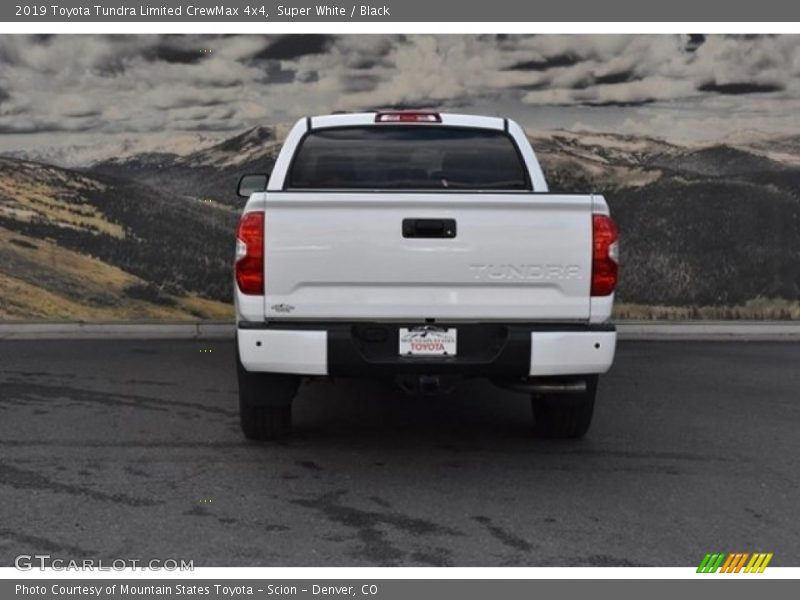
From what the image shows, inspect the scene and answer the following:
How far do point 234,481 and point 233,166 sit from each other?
602 centimetres

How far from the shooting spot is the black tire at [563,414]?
5.79m

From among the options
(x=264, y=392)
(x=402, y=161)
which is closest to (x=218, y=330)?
(x=402, y=161)

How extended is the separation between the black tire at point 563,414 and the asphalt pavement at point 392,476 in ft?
0.38

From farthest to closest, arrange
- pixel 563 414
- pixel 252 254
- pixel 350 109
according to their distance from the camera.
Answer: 1. pixel 350 109
2. pixel 563 414
3. pixel 252 254

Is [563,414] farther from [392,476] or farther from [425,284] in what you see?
[425,284]

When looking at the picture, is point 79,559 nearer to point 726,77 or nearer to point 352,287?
point 352,287

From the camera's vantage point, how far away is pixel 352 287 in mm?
4883

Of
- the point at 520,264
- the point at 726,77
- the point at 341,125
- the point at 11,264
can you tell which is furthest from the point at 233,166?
the point at 520,264

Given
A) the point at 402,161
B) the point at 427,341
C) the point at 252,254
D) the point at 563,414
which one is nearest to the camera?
the point at 252,254

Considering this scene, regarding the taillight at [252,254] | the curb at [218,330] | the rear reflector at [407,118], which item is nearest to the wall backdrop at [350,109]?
the curb at [218,330]

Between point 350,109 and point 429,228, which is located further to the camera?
point 350,109

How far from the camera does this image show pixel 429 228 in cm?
487

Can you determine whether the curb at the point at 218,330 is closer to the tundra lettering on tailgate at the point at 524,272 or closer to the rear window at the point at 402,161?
the rear window at the point at 402,161

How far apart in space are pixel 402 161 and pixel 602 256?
2.05 m
